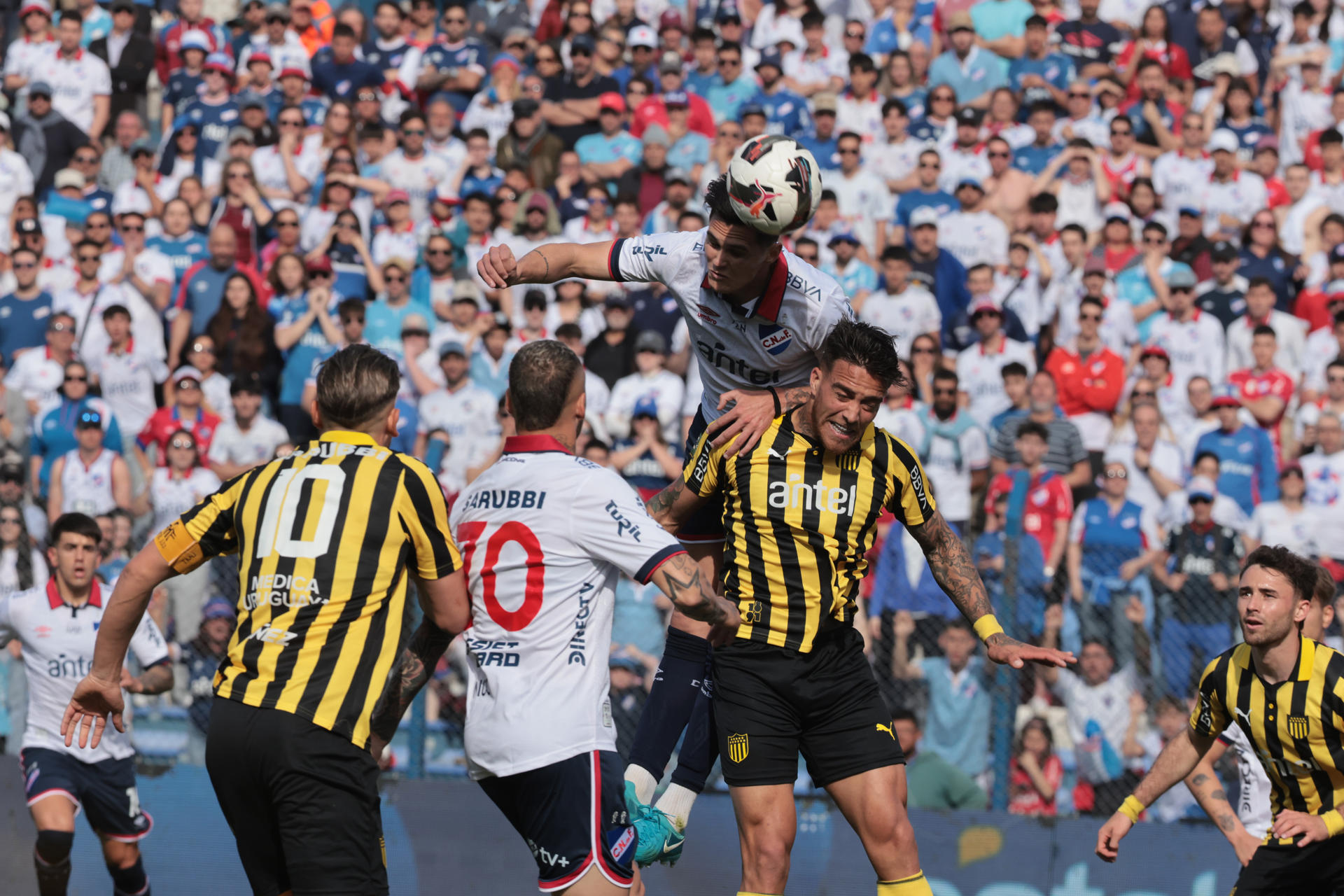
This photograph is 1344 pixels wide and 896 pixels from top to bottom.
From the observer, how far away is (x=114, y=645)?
596 centimetres

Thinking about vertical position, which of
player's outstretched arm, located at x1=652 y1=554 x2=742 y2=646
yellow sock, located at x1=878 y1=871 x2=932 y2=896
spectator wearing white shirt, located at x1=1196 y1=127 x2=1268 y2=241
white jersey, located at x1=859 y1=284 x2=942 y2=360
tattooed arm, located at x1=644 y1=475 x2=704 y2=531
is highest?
spectator wearing white shirt, located at x1=1196 y1=127 x2=1268 y2=241

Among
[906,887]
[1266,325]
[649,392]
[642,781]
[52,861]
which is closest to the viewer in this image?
[906,887]

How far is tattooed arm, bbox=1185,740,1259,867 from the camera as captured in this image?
25.4ft

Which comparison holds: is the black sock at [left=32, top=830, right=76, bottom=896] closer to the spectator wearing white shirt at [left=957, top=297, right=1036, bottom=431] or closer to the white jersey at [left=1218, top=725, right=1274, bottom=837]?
the white jersey at [left=1218, top=725, right=1274, bottom=837]

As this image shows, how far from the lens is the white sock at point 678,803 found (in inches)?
280

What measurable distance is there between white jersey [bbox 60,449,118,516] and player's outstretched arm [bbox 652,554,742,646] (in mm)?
7618

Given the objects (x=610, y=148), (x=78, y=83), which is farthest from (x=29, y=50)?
(x=610, y=148)

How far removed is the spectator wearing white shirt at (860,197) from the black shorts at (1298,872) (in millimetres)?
8413

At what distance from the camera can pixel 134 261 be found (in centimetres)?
1494

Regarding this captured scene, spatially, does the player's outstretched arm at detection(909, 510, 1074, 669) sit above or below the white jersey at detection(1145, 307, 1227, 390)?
below

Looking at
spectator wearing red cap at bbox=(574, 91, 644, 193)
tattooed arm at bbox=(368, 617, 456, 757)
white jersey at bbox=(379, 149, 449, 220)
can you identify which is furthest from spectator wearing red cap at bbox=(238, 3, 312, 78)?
tattooed arm at bbox=(368, 617, 456, 757)

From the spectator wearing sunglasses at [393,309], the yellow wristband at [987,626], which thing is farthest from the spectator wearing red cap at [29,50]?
the yellow wristband at [987,626]

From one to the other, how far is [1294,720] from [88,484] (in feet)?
30.5

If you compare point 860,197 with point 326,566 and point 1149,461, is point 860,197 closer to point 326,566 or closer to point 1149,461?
point 1149,461
